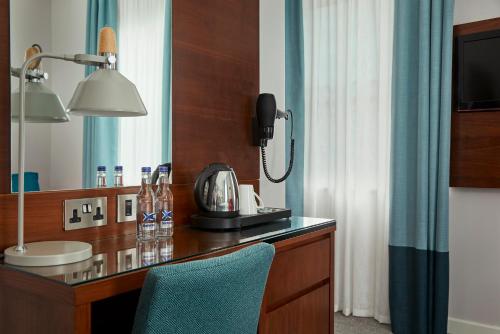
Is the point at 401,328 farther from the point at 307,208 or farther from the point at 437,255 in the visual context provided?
the point at 307,208

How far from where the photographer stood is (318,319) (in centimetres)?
196

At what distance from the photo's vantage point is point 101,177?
1615mm

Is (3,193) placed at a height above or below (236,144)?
below

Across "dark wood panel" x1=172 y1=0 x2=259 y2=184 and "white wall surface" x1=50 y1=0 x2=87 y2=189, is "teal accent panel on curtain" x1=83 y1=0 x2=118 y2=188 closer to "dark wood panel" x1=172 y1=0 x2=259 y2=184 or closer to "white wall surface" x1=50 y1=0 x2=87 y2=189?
"white wall surface" x1=50 y1=0 x2=87 y2=189

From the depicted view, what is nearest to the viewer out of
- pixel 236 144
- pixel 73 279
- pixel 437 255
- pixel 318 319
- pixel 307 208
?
pixel 73 279

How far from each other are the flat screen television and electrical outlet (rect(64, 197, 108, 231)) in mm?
2087

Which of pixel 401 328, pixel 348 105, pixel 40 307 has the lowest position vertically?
pixel 401 328

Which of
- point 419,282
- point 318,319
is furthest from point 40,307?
point 419,282

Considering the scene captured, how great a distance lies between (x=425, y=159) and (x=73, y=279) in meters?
2.13

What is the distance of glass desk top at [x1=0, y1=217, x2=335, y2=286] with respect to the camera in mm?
1089

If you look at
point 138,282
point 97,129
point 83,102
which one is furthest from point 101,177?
point 138,282

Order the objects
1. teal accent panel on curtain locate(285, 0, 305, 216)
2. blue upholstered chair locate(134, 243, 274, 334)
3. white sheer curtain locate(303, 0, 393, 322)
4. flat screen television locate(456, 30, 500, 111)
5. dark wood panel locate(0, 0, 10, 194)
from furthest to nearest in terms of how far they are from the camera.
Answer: teal accent panel on curtain locate(285, 0, 305, 216) → white sheer curtain locate(303, 0, 393, 322) → flat screen television locate(456, 30, 500, 111) → dark wood panel locate(0, 0, 10, 194) → blue upholstered chair locate(134, 243, 274, 334)

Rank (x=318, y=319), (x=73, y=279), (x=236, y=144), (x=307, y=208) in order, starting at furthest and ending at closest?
(x=307, y=208) < (x=236, y=144) < (x=318, y=319) < (x=73, y=279)

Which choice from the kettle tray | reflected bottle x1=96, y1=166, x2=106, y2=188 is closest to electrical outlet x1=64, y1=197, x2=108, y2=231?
reflected bottle x1=96, y1=166, x2=106, y2=188
